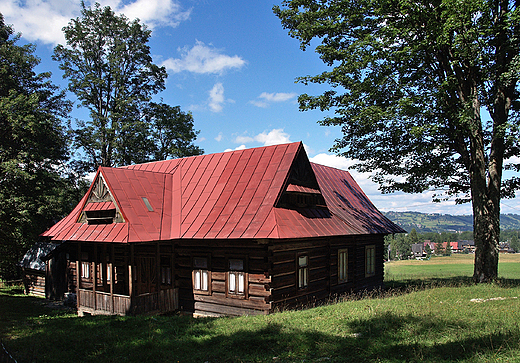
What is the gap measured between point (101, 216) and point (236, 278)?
663 centimetres

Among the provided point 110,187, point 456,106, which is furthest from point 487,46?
point 110,187

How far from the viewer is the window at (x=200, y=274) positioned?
15602 millimetres

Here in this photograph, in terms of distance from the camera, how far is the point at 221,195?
55.7ft

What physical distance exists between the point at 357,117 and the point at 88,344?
1355cm

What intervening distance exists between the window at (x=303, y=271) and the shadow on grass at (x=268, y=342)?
13.5ft

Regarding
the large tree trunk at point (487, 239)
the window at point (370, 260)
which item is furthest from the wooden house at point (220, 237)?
the large tree trunk at point (487, 239)

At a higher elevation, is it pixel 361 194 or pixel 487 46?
pixel 487 46

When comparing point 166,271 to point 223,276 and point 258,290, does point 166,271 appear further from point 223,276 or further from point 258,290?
point 258,290

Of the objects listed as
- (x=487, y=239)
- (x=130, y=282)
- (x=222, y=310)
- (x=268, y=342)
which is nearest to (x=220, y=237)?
(x=222, y=310)

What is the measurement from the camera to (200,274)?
15758 mm

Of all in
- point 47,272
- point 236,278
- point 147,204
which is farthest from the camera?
point 47,272

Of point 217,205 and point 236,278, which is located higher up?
point 217,205

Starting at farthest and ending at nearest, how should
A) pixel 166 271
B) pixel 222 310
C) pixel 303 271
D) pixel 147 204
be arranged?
pixel 166 271, pixel 147 204, pixel 303 271, pixel 222 310

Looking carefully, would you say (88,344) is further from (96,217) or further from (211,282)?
(96,217)
